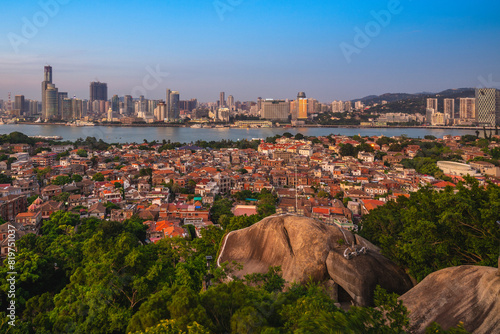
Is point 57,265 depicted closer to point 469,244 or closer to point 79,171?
point 469,244

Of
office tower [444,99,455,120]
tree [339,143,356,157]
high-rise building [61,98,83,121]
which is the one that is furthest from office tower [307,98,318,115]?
tree [339,143,356,157]

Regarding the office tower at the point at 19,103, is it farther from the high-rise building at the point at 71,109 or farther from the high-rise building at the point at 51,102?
the high-rise building at the point at 71,109

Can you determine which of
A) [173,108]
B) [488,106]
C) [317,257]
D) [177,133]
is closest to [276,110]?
[173,108]

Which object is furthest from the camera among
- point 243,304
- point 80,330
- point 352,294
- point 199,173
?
point 199,173

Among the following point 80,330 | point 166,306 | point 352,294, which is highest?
point 166,306

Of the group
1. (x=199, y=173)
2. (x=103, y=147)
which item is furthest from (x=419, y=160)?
(x=103, y=147)

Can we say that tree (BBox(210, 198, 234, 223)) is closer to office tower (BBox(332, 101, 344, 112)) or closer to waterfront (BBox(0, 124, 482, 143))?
waterfront (BBox(0, 124, 482, 143))

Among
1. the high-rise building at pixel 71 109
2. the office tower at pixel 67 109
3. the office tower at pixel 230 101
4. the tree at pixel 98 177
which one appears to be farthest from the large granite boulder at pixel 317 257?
the office tower at pixel 230 101
